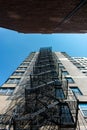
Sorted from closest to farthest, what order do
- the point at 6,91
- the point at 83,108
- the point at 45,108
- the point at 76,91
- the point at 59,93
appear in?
1. the point at 45,108
2. the point at 83,108
3. the point at 59,93
4. the point at 76,91
5. the point at 6,91

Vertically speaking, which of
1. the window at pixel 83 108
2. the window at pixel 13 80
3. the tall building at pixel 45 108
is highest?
the window at pixel 13 80

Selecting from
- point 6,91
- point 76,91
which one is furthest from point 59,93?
point 6,91

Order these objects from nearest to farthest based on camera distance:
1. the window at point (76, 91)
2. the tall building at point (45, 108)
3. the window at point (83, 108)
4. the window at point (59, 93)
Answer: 1. the tall building at point (45, 108)
2. the window at point (83, 108)
3. the window at point (59, 93)
4. the window at point (76, 91)

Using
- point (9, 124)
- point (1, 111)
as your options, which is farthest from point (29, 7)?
point (1, 111)

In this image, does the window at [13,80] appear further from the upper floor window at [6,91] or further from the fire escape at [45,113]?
the fire escape at [45,113]

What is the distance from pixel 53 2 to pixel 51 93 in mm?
8168

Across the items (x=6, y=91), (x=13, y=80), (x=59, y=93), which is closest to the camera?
(x=59, y=93)

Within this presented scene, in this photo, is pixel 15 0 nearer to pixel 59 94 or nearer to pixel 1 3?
pixel 1 3

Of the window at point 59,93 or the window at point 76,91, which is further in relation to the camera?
the window at point 76,91

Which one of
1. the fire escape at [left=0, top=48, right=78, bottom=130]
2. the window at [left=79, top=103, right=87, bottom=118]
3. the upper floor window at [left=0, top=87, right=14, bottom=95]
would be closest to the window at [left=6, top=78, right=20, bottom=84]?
the upper floor window at [left=0, top=87, right=14, bottom=95]

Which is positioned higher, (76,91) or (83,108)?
(76,91)

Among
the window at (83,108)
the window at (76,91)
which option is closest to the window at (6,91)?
the window at (76,91)

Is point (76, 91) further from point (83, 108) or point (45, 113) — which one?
point (45, 113)

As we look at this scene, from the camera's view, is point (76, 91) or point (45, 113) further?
point (76, 91)
